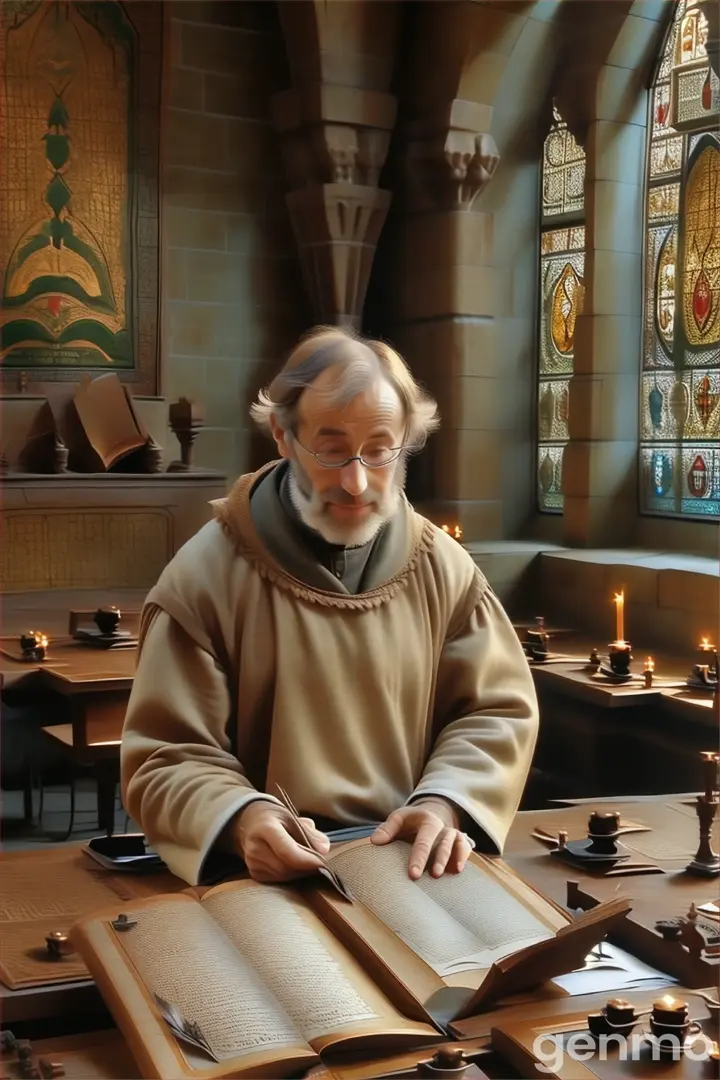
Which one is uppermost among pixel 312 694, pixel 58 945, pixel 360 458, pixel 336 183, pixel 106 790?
pixel 336 183

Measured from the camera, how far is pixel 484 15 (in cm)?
772

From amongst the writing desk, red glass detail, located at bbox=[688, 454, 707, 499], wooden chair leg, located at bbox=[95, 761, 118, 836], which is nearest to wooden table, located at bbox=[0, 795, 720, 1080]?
the writing desk

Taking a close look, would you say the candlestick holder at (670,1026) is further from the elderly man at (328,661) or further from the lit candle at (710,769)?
the lit candle at (710,769)

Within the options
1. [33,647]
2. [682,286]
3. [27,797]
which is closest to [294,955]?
[33,647]

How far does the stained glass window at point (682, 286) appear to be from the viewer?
7359mm

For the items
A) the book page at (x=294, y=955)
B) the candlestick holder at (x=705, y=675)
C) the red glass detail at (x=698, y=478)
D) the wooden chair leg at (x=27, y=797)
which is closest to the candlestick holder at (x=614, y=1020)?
the book page at (x=294, y=955)

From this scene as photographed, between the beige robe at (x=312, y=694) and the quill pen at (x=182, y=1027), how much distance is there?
492mm

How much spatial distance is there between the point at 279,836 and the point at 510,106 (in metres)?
7.13

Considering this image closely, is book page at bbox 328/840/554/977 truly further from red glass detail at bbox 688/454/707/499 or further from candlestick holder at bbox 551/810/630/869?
red glass detail at bbox 688/454/707/499

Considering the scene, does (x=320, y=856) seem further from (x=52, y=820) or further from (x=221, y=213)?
(x=221, y=213)

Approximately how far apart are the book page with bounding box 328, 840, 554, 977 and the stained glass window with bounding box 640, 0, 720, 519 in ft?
→ 17.9

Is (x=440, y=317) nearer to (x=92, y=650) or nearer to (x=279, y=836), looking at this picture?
(x=92, y=650)

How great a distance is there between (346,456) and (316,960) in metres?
0.89

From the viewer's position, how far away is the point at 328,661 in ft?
7.93
